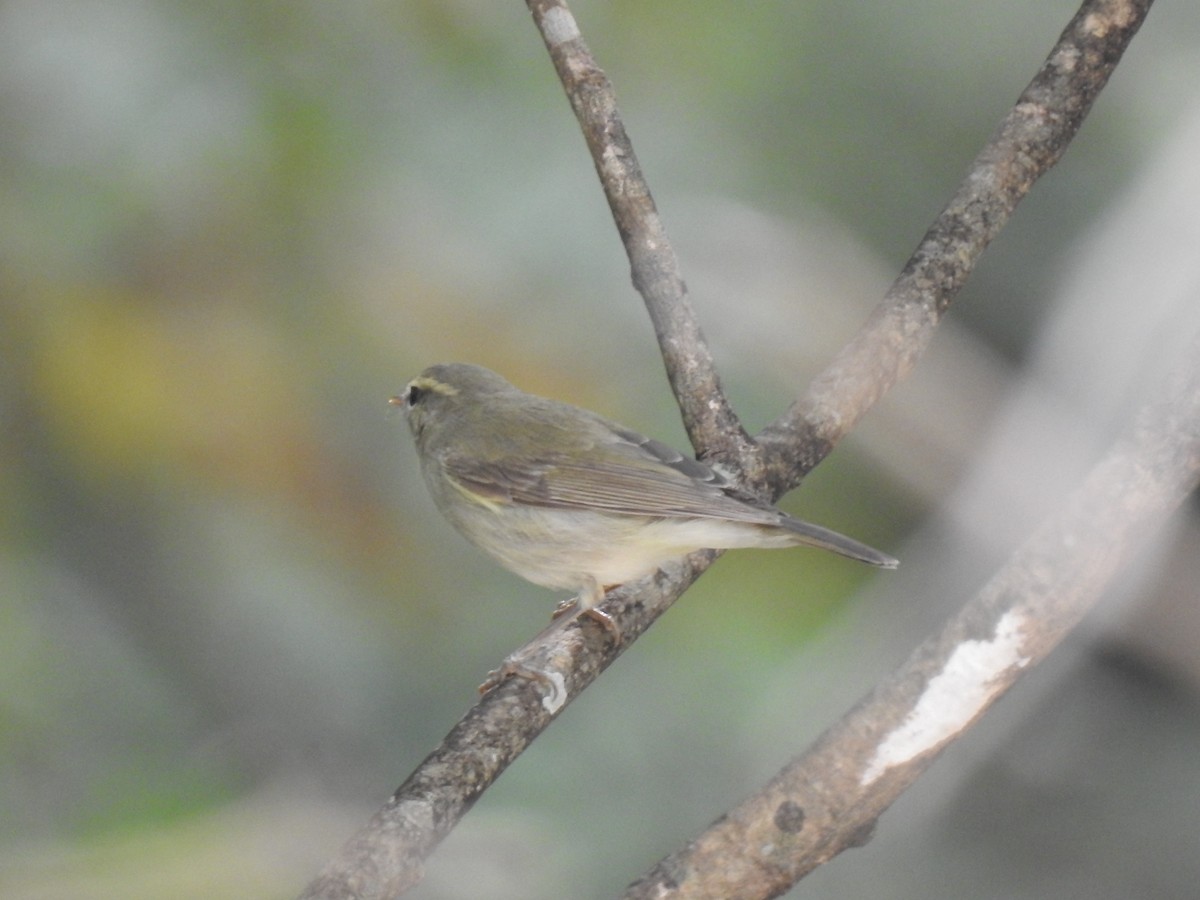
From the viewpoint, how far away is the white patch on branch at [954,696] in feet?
6.47

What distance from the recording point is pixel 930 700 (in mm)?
1990

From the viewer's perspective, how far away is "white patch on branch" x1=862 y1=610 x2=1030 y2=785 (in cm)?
197

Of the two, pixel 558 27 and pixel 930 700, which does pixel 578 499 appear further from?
pixel 558 27

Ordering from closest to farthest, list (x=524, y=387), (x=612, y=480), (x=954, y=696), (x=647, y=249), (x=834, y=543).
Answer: (x=954, y=696), (x=834, y=543), (x=612, y=480), (x=647, y=249), (x=524, y=387)

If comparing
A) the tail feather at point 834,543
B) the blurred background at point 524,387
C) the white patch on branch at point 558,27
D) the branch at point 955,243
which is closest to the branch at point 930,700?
the tail feather at point 834,543

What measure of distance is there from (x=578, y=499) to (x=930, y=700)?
100 centimetres

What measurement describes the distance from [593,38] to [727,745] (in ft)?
7.50

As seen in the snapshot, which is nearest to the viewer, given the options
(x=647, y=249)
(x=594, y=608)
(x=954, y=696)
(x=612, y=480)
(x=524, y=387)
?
(x=954, y=696)

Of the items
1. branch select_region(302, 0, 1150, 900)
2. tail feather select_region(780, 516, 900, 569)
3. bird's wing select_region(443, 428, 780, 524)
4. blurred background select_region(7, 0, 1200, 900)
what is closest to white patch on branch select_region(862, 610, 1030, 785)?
tail feather select_region(780, 516, 900, 569)

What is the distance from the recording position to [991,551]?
3.93 metres

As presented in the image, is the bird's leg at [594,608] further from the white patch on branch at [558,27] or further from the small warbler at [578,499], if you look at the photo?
the white patch on branch at [558,27]

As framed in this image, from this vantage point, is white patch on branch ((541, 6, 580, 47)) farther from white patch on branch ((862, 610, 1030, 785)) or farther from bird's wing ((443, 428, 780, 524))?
white patch on branch ((862, 610, 1030, 785))

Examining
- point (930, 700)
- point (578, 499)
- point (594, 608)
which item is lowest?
point (594, 608)

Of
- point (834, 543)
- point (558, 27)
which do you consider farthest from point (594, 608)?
point (558, 27)
